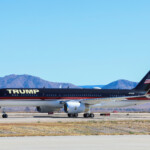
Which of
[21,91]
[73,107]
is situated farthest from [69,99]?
[21,91]

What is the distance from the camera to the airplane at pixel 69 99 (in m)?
65.1

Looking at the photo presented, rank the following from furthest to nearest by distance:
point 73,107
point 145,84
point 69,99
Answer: point 145,84
point 69,99
point 73,107

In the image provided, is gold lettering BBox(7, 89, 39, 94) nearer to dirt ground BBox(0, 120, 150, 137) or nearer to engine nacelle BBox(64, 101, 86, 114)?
engine nacelle BBox(64, 101, 86, 114)

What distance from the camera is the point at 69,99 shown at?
69.3 metres

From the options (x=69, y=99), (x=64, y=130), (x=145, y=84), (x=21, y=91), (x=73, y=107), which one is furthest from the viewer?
(x=145, y=84)

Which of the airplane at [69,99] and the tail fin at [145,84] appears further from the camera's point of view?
the tail fin at [145,84]

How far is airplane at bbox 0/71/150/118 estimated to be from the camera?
65.1 metres

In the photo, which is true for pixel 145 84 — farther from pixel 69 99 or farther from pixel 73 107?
pixel 73 107

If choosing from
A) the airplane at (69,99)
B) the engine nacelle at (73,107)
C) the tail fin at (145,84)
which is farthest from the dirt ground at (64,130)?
the tail fin at (145,84)

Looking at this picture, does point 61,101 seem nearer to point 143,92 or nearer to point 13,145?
point 143,92

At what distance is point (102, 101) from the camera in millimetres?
69062

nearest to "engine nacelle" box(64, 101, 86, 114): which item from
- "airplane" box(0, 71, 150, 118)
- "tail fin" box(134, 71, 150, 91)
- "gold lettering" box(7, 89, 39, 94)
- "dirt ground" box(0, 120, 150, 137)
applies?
"airplane" box(0, 71, 150, 118)

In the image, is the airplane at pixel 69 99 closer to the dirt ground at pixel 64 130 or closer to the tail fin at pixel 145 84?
the tail fin at pixel 145 84

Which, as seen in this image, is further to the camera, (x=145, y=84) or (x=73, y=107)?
(x=145, y=84)
